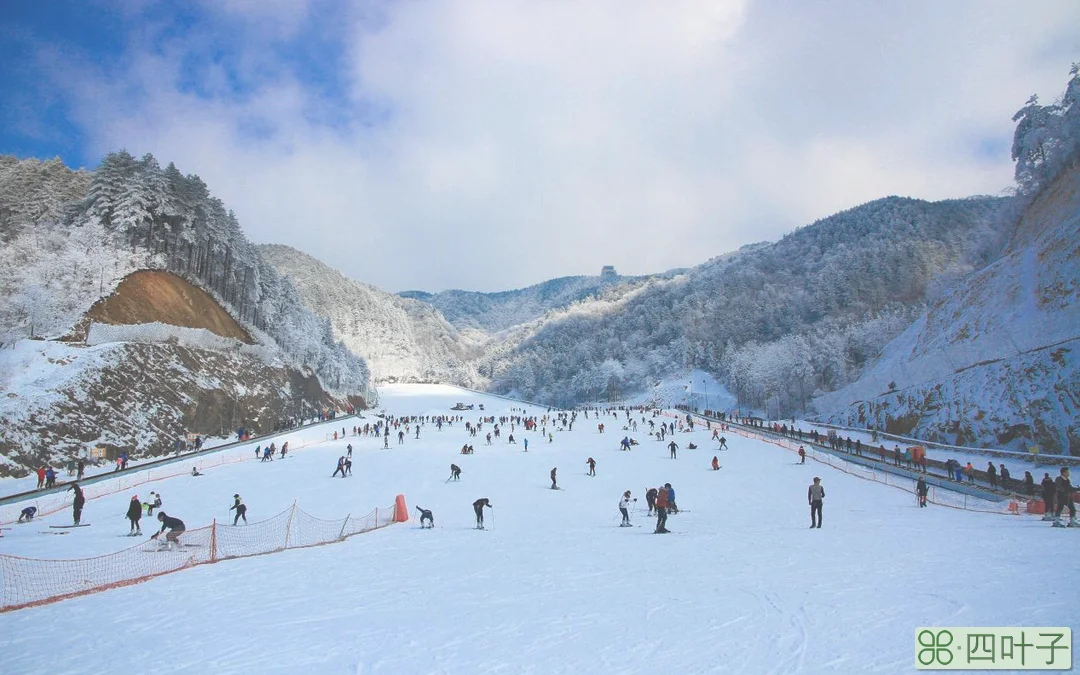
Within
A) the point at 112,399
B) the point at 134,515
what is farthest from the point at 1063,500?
the point at 112,399

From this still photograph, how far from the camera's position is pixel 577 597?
8.79m

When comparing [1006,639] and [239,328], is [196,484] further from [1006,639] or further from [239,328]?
[239,328]

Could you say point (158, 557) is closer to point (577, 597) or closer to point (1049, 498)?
point (577, 597)

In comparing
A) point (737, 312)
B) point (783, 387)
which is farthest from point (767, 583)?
point (737, 312)

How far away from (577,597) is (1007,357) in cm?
3506

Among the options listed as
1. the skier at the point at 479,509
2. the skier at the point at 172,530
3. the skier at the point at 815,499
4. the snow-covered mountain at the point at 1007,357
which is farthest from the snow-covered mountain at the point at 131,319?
the snow-covered mountain at the point at 1007,357

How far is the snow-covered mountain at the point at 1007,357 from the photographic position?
27922 millimetres

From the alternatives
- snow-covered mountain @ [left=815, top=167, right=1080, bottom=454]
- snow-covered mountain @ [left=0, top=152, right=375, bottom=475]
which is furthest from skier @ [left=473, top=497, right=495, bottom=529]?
snow-covered mountain @ [left=815, top=167, right=1080, bottom=454]

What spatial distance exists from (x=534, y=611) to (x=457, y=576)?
2.96 metres

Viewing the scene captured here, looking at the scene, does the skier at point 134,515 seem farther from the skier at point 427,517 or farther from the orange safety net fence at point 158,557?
the skier at point 427,517

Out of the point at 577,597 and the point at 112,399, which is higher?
the point at 112,399

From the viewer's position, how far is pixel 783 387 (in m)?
83.8

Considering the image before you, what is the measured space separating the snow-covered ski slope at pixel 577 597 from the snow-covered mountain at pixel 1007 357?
15386 millimetres

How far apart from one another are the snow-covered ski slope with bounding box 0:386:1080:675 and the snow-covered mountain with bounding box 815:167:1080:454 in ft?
50.5
